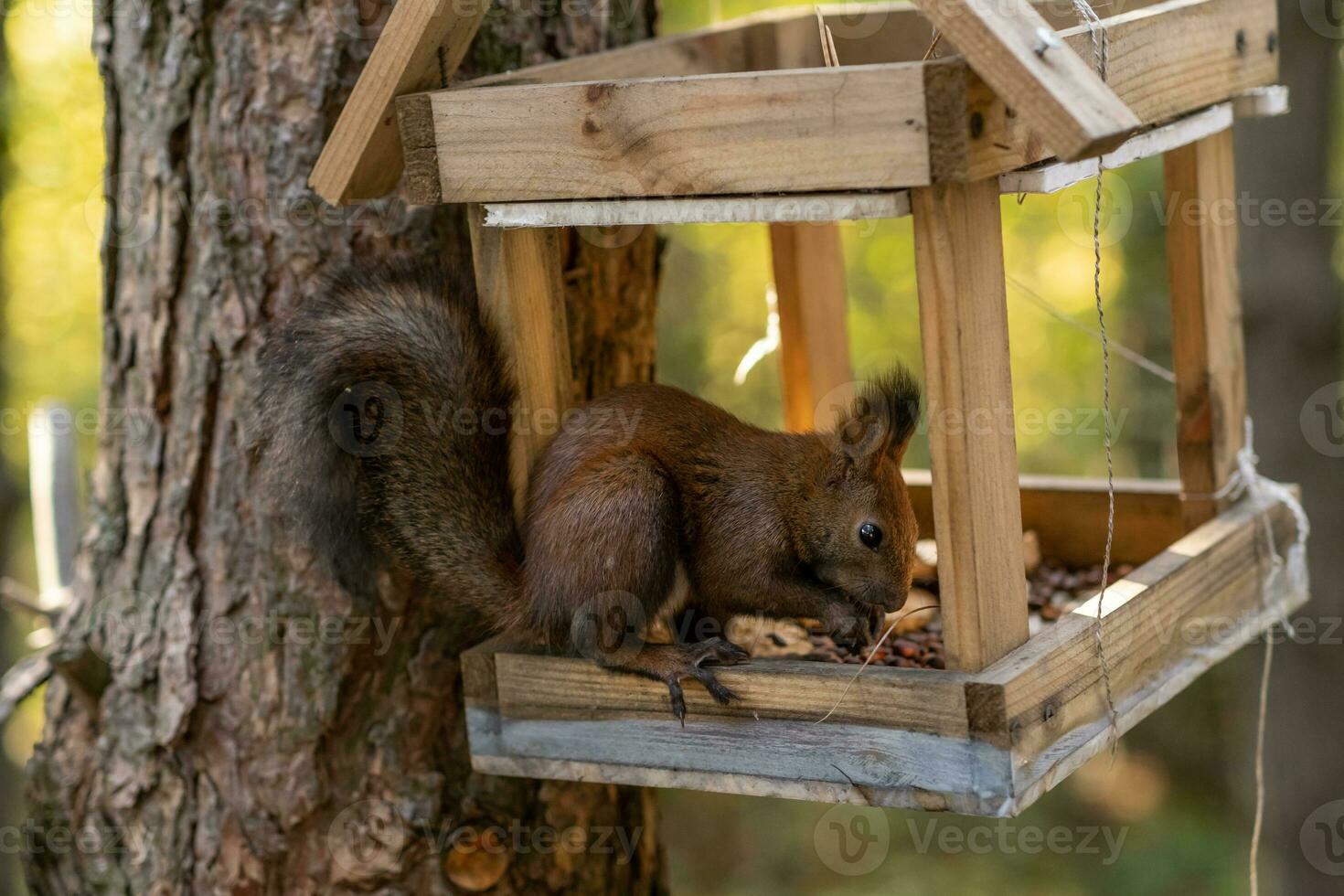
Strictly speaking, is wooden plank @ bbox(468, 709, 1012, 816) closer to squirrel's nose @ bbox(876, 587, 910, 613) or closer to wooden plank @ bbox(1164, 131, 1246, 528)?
squirrel's nose @ bbox(876, 587, 910, 613)

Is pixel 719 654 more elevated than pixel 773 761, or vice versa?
pixel 719 654

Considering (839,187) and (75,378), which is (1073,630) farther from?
(75,378)

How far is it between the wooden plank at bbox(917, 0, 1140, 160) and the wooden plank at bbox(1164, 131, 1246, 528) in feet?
2.86

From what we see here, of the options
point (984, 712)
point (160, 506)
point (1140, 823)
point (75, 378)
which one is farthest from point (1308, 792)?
point (75, 378)

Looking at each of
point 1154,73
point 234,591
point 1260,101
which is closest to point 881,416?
point 1154,73

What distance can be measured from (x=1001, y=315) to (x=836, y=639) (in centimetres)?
54

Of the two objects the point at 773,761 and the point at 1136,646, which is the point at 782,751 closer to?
the point at 773,761

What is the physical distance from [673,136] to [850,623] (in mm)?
711

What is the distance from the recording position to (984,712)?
1513 mm

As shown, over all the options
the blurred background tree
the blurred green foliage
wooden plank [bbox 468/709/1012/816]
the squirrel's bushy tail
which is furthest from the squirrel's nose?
the blurred background tree

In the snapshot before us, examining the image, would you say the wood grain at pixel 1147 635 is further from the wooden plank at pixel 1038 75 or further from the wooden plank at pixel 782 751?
the wooden plank at pixel 1038 75

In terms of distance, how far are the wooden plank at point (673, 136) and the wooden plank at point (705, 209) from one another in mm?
12

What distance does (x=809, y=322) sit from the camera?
8.38 ft

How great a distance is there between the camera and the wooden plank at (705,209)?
1.41m
